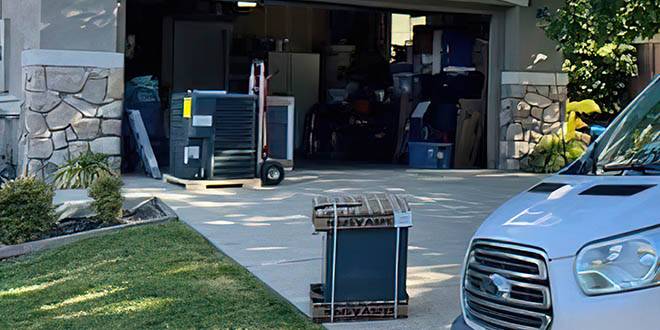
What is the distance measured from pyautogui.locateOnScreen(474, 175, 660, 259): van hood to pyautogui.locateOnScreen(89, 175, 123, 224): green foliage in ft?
19.9

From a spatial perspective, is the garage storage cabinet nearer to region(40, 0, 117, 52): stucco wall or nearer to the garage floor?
the garage floor

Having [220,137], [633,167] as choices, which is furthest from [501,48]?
[633,167]

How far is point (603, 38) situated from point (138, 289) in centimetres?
613

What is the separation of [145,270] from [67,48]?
619cm

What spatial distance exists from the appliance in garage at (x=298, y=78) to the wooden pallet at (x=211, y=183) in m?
8.13

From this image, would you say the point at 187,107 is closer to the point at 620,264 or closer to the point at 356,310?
the point at 356,310

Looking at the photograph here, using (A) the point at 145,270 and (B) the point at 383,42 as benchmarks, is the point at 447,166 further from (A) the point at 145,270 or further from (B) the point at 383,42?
(A) the point at 145,270

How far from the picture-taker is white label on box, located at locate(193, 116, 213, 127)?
11555mm

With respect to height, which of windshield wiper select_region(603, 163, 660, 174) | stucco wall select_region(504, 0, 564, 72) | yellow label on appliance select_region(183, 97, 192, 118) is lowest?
windshield wiper select_region(603, 163, 660, 174)

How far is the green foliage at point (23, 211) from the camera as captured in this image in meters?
8.71

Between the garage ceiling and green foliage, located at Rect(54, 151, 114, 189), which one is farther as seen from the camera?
the garage ceiling

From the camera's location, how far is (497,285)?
3.83 meters

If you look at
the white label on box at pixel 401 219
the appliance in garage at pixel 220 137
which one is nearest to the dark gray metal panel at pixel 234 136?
the appliance in garage at pixel 220 137

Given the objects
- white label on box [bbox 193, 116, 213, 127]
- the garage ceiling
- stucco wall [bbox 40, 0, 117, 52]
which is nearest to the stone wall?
stucco wall [bbox 40, 0, 117, 52]
